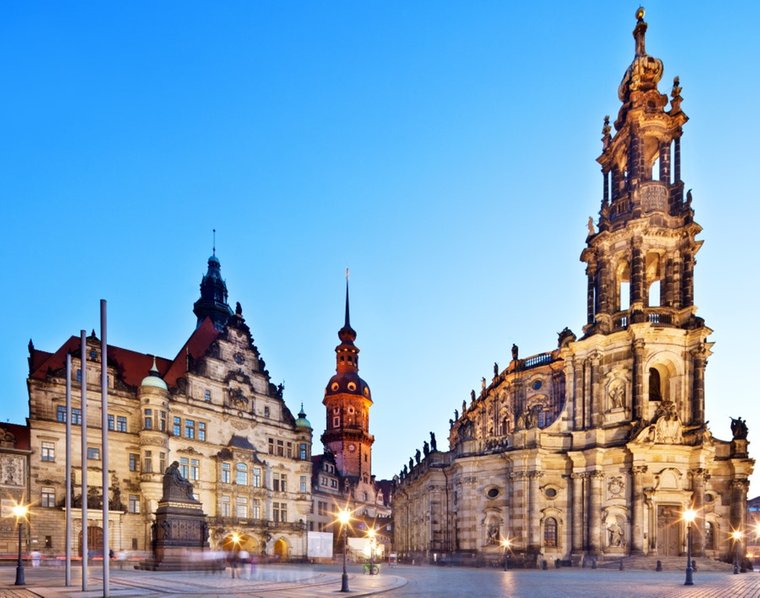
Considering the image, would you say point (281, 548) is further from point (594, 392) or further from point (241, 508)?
point (594, 392)

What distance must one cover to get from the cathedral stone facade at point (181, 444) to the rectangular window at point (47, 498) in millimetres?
77

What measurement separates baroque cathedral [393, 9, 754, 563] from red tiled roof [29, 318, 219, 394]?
26.4m

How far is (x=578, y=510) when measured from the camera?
155 feet

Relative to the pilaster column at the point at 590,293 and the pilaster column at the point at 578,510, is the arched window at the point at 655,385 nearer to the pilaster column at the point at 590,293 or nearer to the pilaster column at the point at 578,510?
the pilaster column at the point at 590,293

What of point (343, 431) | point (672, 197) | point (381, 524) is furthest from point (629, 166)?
point (381, 524)

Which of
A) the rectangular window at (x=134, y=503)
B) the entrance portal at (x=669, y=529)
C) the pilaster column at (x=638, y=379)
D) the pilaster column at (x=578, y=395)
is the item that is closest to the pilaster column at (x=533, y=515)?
the pilaster column at (x=578, y=395)

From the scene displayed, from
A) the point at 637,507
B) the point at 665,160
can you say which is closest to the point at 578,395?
the point at 637,507

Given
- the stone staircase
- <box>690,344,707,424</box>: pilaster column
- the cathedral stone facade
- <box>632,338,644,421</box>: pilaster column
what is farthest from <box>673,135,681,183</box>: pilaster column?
the cathedral stone facade

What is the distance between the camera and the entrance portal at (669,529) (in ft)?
149

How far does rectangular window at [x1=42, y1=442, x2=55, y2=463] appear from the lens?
156ft

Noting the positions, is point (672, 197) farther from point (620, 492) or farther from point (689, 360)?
point (620, 492)

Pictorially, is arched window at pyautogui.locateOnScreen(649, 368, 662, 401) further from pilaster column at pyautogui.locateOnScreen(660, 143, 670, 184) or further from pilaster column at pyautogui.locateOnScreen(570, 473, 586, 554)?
pilaster column at pyautogui.locateOnScreen(660, 143, 670, 184)

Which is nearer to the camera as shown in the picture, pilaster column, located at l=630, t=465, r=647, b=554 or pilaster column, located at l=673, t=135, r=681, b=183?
pilaster column, located at l=630, t=465, r=647, b=554

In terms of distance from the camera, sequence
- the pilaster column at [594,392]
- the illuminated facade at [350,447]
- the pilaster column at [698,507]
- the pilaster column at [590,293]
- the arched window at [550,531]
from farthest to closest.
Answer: the illuminated facade at [350,447] → the pilaster column at [590,293] → the pilaster column at [594,392] → the arched window at [550,531] → the pilaster column at [698,507]
